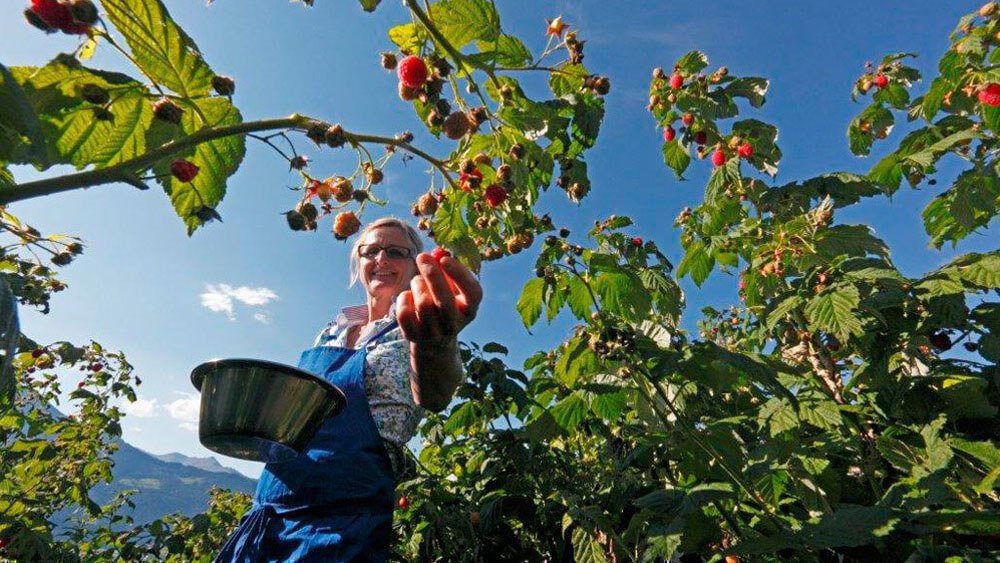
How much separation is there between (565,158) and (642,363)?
3.12 ft

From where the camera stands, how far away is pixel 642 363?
7.05ft

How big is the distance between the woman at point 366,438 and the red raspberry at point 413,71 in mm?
545

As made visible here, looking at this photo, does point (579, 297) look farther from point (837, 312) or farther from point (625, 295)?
point (837, 312)

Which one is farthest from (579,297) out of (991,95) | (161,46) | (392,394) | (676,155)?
(991,95)

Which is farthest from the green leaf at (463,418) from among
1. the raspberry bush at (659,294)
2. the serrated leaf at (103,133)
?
the serrated leaf at (103,133)

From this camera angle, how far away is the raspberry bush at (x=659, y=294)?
39.8 inches

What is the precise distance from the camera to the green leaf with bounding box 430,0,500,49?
139cm

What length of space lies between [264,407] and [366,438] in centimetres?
35

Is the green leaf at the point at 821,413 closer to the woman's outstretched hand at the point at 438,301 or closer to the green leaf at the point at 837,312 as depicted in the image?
the green leaf at the point at 837,312

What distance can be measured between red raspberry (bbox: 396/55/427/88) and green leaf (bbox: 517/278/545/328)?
1211 mm

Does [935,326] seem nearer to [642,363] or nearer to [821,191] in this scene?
[821,191]

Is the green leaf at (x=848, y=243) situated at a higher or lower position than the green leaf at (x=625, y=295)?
higher

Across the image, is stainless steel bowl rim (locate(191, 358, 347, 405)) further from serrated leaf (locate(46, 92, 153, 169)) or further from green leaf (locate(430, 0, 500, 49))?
green leaf (locate(430, 0, 500, 49))

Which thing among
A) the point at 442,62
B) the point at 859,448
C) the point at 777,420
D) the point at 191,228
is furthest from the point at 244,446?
the point at 859,448
